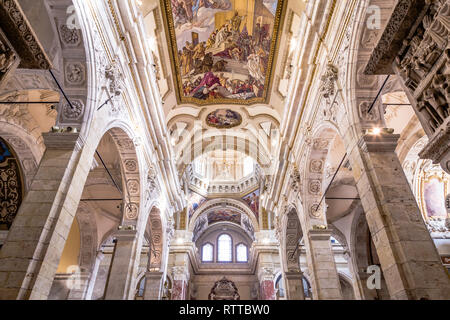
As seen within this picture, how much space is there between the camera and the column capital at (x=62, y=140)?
544 centimetres

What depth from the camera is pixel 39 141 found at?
10031 mm

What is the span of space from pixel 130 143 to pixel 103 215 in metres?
8.56

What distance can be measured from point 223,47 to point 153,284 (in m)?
10.8

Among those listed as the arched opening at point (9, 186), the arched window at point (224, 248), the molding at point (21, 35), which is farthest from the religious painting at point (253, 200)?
the molding at point (21, 35)

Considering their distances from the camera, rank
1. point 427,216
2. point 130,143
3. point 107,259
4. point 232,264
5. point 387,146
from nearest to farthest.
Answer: point 387,146 < point 130,143 < point 427,216 < point 107,259 < point 232,264

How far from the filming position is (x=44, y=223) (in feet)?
A: 15.2

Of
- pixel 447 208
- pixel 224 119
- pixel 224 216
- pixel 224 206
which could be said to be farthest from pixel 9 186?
pixel 224 216

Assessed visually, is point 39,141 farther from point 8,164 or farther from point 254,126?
point 254,126

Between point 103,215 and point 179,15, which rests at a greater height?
point 179,15

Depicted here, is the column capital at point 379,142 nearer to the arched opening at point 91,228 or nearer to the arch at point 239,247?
the arched opening at point 91,228

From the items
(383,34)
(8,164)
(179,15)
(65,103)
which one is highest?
(179,15)

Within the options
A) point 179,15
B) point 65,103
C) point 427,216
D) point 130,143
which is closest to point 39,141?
point 130,143

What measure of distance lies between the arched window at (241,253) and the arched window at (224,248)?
677 millimetres
